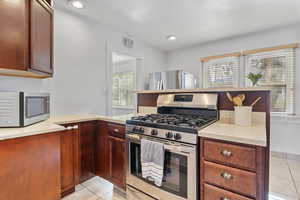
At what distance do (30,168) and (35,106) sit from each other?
0.61 metres

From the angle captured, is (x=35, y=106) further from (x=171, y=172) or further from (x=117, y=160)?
(x=171, y=172)

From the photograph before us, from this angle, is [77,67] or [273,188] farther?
[77,67]

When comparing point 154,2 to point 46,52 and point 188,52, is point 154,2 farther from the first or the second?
point 188,52

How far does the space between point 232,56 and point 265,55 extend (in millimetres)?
615

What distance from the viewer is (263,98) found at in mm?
1557

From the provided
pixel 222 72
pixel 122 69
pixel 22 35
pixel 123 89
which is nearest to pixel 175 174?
pixel 22 35

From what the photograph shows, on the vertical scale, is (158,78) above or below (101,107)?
above

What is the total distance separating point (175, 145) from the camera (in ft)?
4.65

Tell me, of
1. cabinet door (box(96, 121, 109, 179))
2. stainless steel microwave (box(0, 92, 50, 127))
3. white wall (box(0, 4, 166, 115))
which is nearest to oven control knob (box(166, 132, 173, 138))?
cabinet door (box(96, 121, 109, 179))

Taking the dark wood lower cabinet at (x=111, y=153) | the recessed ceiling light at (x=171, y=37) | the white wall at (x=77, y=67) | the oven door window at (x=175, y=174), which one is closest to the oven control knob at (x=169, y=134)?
the oven door window at (x=175, y=174)

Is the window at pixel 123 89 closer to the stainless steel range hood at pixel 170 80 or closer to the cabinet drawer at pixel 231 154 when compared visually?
the stainless steel range hood at pixel 170 80

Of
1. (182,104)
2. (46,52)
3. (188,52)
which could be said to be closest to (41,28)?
(46,52)

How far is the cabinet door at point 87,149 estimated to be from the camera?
6.81 ft

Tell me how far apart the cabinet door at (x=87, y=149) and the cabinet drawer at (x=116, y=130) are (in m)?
0.29
